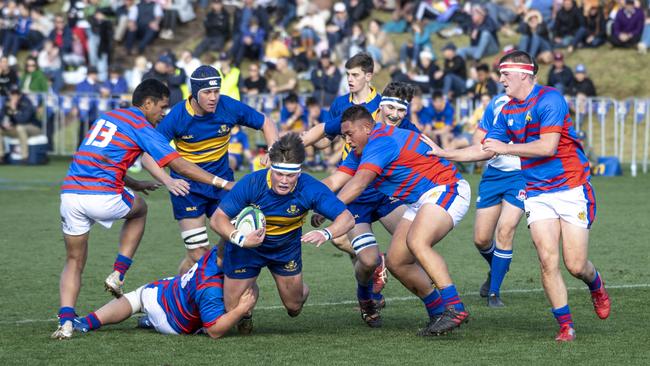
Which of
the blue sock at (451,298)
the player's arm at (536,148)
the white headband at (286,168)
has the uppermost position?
the player's arm at (536,148)

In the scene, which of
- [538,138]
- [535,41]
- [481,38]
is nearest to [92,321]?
[538,138]

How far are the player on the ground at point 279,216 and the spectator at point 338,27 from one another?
20.3 metres

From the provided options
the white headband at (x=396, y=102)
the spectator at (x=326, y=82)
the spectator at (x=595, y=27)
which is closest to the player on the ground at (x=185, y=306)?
the white headband at (x=396, y=102)

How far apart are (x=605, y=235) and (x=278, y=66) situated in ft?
44.1

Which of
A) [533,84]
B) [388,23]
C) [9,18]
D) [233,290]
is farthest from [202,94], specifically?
[9,18]

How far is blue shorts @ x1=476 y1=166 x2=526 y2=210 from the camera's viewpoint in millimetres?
10914

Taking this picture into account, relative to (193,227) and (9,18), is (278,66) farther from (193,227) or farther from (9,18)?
(193,227)

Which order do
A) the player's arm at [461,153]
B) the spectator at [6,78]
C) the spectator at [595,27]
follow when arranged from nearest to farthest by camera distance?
1. the player's arm at [461,153]
2. the spectator at [6,78]
3. the spectator at [595,27]

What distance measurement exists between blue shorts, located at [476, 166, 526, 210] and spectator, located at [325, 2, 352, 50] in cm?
1814

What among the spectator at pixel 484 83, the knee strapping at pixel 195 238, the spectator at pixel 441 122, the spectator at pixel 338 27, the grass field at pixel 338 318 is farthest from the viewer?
the spectator at pixel 338 27

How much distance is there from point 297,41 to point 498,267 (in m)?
19.2

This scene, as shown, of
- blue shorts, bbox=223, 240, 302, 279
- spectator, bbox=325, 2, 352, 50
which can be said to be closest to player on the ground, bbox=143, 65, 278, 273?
blue shorts, bbox=223, 240, 302, 279

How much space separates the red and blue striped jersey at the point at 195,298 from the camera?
29.1 ft

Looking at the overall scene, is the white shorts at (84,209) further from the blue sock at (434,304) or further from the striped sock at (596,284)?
the striped sock at (596,284)
